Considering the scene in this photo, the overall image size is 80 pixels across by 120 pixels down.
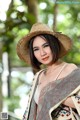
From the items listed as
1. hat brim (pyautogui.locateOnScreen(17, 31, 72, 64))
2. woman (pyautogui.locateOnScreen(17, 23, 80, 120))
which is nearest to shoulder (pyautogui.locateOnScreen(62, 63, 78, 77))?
woman (pyautogui.locateOnScreen(17, 23, 80, 120))

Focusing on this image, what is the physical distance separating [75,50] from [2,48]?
896mm

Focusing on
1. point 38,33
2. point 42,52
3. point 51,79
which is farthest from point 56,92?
point 38,33

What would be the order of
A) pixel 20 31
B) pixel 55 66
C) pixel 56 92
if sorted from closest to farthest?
pixel 56 92, pixel 55 66, pixel 20 31

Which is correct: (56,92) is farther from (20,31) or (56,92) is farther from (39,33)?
(20,31)

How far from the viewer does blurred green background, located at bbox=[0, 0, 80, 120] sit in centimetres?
246

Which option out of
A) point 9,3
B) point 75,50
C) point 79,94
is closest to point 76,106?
point 79,94

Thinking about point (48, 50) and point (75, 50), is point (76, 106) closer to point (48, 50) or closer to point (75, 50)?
point (48, 50)

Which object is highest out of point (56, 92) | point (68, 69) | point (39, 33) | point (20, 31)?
point (20, 31)

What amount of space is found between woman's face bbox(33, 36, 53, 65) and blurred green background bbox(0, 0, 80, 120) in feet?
2.28

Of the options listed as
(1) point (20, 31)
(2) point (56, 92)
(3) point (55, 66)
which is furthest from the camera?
(1) point (20, 31)

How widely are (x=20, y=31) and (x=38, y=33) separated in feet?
→ 4.48

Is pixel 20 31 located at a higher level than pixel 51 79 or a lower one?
higher

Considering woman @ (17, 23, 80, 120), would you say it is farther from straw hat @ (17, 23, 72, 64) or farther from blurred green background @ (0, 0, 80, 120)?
blurred green background @ (0, 0, 80, 120)

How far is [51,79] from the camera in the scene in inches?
60.5
